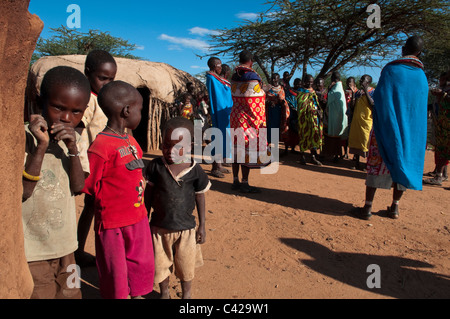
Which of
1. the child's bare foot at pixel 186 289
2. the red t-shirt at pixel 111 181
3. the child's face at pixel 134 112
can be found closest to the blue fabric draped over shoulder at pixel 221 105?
the child's bare foot at pixel 186 289

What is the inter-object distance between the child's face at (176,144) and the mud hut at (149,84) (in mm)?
6294

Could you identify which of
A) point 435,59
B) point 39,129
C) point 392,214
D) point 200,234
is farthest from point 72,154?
point 435,59

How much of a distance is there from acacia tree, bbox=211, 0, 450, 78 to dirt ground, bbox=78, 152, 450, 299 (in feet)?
22.1

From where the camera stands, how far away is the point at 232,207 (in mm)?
4332

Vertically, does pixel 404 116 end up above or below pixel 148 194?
above

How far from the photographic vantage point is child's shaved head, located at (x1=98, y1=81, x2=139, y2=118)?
1896 millimetres

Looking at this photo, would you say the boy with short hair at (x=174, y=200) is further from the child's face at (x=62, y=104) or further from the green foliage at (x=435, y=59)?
the green foliage at (x=435, y=59)

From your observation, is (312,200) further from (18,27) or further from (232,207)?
(18,27)

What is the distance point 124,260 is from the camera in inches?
73.7

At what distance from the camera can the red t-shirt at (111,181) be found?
1810 millimetres

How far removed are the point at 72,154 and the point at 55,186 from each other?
216 mm

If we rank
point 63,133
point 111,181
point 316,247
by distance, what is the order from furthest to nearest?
point 316,247, point 111,181, point 63,133

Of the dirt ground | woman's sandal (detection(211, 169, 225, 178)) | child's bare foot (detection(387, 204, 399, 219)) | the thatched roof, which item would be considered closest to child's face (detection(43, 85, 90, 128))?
the dirt ground

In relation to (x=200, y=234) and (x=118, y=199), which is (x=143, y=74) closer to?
(x=200, y=234)
